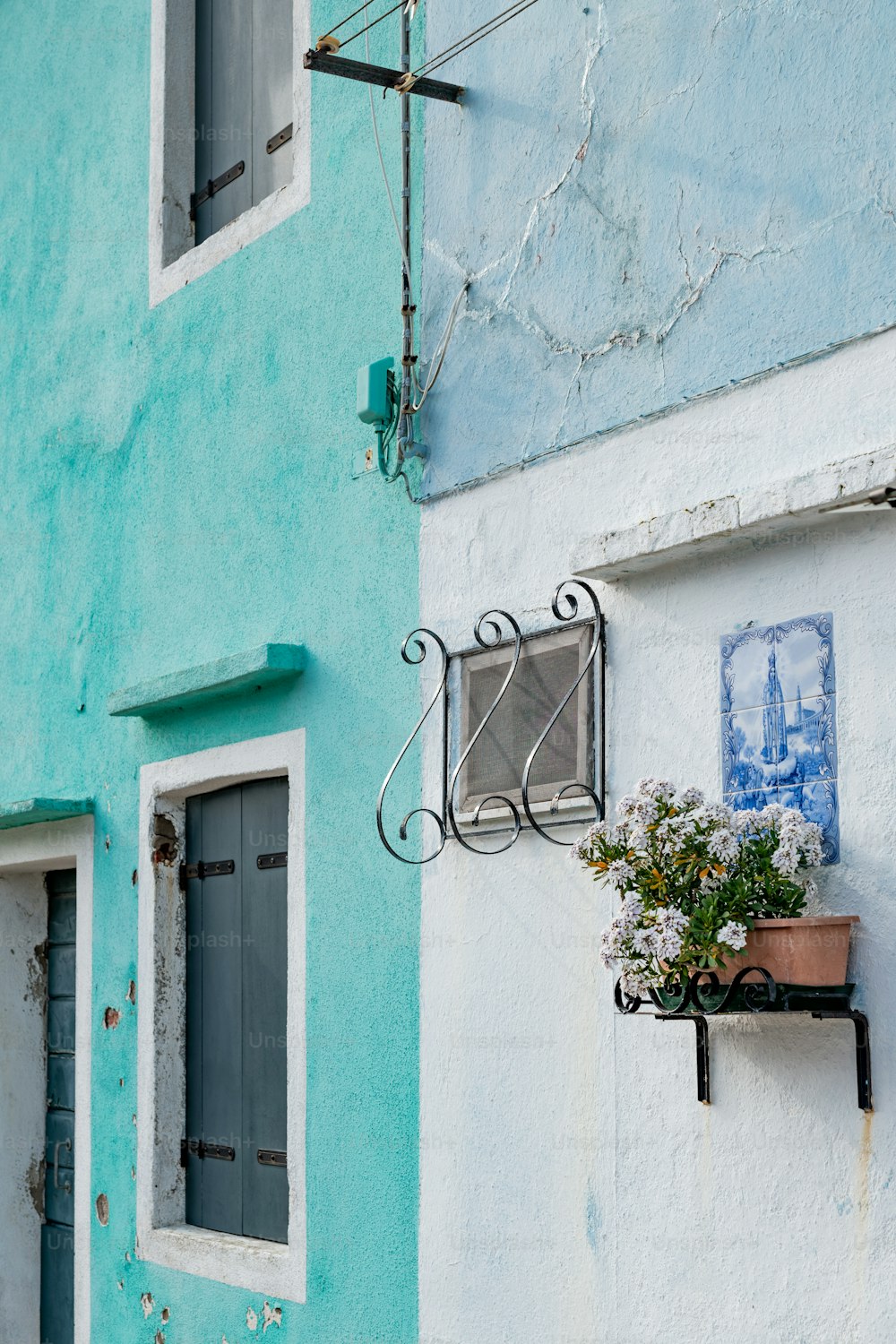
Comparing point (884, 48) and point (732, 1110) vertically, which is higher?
point (884, 48)

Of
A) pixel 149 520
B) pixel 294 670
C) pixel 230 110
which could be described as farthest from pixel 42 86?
pixel 294 670

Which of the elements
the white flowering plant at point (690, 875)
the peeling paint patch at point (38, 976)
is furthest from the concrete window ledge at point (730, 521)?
the peeling paint patch at point (38, 976)

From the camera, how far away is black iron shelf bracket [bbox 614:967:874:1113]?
3.64 meters

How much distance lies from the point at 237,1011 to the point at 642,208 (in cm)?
309

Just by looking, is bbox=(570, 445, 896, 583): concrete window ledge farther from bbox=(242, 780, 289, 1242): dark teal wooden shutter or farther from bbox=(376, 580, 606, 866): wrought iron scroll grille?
bbox=(242, 780, 289, 1242): dark teal wooden shutter

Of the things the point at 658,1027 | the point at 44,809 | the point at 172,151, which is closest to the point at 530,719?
the point at 658,1027

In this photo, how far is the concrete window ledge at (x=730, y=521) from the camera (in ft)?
12.3

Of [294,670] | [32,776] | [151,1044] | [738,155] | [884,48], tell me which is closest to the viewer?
[884,48]

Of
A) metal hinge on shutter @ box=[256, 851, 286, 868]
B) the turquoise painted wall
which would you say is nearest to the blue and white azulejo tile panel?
the turquoise painted wall

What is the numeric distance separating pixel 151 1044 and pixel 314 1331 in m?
1.35

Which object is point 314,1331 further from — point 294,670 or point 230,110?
point 230,110

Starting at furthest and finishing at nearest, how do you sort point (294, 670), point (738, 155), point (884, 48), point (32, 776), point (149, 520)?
point (32, 776), point (149, 520), point (294, 670), point (738, 155), point (884, 48)

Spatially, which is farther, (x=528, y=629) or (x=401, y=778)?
(x=401, y=778)

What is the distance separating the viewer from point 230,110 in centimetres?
672
